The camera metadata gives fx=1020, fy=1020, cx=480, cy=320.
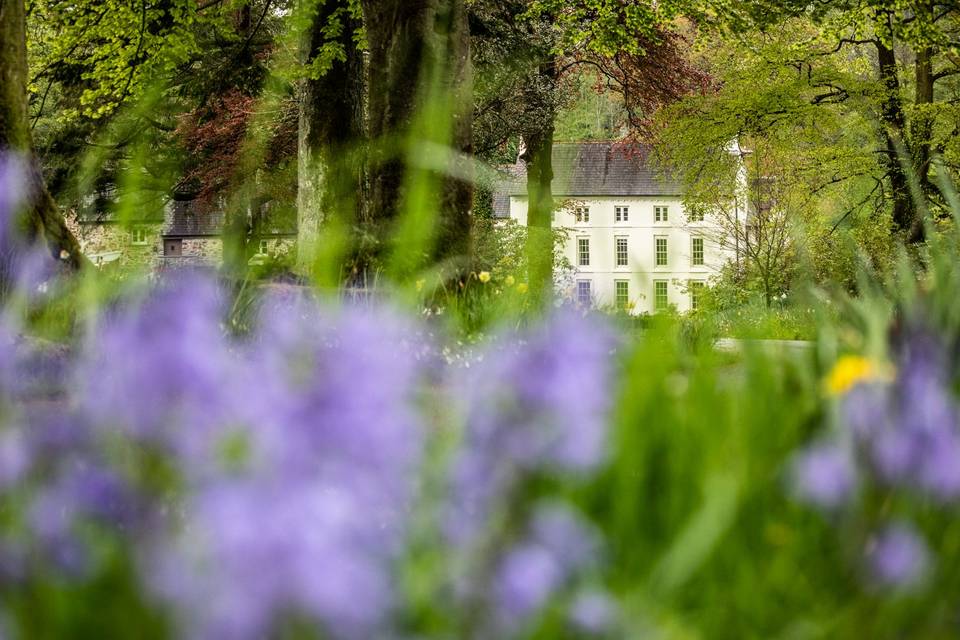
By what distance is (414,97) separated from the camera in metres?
8.72

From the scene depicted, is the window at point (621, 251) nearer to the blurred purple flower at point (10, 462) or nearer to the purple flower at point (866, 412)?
the purple flower at point (866, 412)

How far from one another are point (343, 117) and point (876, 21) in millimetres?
8494

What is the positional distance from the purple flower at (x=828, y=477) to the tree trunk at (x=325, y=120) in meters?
12.5

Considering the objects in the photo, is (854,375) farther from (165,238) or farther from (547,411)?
(165,238)

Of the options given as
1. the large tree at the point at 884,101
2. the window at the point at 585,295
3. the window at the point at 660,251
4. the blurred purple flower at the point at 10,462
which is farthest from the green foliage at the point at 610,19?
the window at the point at 660,251

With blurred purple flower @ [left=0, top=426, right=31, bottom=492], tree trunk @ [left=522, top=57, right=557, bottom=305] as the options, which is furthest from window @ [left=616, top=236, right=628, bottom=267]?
blurred purple flower @ [left=0, top=426, right=31, bottom=492]

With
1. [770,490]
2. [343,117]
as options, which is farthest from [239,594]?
[343,117]

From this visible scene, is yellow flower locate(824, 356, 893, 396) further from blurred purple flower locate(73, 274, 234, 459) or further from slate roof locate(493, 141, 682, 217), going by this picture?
slate roof locate(493, 141, 682, 217)

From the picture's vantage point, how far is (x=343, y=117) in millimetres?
14375

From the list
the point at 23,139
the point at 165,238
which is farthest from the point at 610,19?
the point at 165,238

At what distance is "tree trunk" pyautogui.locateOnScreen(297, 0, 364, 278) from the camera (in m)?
14.0

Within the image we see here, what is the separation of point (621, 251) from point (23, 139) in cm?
4713

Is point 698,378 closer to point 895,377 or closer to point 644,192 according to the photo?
point 895,377

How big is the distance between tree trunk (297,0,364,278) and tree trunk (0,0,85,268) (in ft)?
20.9
